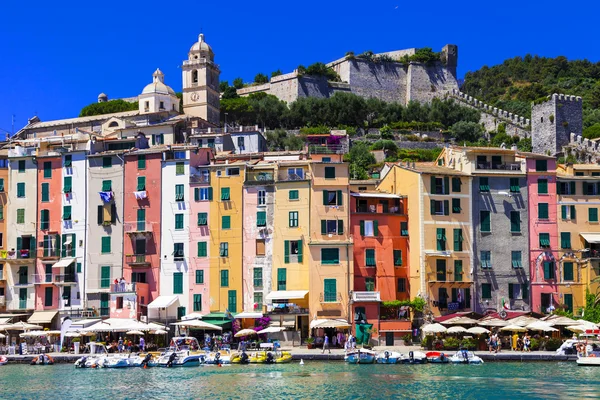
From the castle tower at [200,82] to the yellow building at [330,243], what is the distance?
147 ft

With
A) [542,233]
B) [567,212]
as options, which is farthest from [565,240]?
[567,212]

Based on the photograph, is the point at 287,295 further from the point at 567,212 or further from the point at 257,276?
the point at 567,212

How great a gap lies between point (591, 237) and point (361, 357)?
19495mm

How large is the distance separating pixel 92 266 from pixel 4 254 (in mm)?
6232

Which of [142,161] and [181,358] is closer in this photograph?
[181,358]

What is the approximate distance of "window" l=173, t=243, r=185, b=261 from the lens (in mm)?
63591

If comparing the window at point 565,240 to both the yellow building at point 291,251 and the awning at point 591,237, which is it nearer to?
the awning at point 591,237

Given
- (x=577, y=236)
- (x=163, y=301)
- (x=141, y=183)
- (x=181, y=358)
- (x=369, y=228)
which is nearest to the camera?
(x=181, y=358)

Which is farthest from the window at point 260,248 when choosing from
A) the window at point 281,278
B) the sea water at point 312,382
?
the sea water at point 312,382

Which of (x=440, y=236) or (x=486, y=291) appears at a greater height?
(x=440, y=236)

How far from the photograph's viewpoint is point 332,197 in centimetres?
6188

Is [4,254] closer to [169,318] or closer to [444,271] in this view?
[169,318]

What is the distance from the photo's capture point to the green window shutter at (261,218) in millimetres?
62750

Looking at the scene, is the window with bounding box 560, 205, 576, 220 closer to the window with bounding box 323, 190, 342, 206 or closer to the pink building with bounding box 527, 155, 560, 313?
the pink building with bounding box 527, 155, 560, 313
